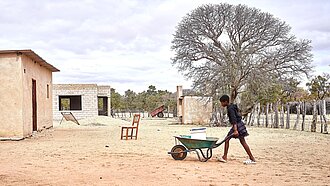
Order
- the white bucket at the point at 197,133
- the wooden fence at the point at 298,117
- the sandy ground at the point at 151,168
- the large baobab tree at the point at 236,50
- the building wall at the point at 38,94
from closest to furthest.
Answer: the sandy ground at the point at 151,168
the white bucket at the point at 197,133
the building wall at the point at 38,94
the wooden fence at the point at 298,117
the large baobab tree at the point at 236,50

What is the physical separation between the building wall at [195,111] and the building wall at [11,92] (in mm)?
18305

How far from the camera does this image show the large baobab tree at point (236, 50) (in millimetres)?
26469

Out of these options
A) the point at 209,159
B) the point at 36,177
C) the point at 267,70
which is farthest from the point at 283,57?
the point at 36,177

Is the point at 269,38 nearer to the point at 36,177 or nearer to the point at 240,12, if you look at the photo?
the point at 240,12

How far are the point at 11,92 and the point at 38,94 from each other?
4.20 meters

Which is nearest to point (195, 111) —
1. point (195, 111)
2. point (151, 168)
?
point (195, 111)

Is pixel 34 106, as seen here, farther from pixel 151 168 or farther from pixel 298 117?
pixel 298 117

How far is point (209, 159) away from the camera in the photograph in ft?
30.8

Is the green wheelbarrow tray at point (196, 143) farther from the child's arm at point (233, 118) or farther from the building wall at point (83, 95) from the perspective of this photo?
the building wall at point (83, 95)

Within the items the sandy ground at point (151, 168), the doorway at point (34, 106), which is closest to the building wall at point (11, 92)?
the doorway at point (34, 106)

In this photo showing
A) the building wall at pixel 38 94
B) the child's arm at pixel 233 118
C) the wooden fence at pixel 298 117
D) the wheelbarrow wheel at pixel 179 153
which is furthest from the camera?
the wooden fence at pixel 298 117

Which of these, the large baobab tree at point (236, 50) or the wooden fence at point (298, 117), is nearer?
the wooden fence at point (298, 117)

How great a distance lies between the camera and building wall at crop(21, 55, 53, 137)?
16.0 m

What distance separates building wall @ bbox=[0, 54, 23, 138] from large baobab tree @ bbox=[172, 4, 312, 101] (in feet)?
47.1
